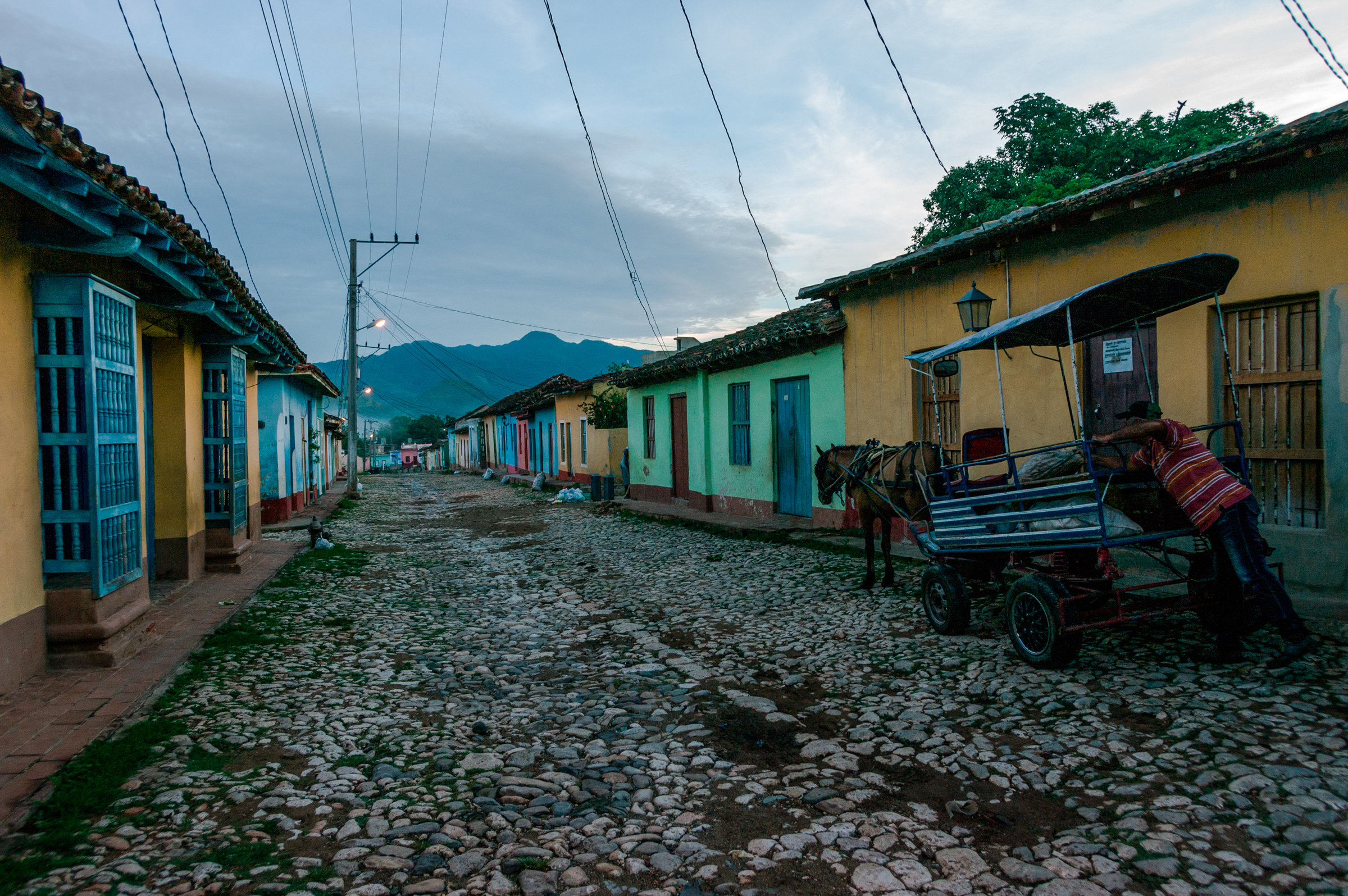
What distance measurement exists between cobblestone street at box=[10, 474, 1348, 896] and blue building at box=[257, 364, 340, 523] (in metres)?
9.90

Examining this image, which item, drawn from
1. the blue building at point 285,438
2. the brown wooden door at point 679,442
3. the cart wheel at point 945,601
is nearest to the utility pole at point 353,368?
the blue building at point 285,438

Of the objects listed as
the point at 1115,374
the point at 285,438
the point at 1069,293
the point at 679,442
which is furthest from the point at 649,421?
the point at 1115,374

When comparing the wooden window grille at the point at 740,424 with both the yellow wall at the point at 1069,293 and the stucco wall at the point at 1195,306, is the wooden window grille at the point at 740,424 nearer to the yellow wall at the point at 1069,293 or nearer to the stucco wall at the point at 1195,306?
the yellow wall at the point at 1069,293

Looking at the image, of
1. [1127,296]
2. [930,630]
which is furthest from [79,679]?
[1127,296]

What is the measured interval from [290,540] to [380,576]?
12.2 feet

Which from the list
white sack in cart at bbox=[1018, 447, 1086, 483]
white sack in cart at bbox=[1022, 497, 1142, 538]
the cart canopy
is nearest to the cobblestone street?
white sack in cart at bbox=[1022, 497, 1142, 538]

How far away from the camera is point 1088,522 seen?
4.36 m

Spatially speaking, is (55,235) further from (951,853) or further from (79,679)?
(951,853)

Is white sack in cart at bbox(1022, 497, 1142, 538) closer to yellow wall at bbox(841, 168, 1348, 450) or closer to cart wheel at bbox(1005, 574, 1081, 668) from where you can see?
cart wheel at bbox(1005, 574, 1081, 668)

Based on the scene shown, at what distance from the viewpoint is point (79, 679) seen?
4.55m

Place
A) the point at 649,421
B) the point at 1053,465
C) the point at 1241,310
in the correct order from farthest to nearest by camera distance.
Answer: the point at 649,421, the point at 1241,310, the point at 1053,465

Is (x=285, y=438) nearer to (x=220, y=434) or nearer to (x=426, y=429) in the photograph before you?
(x=220, y=434)

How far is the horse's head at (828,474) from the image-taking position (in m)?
7.67

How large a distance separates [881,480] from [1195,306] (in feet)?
9.41
